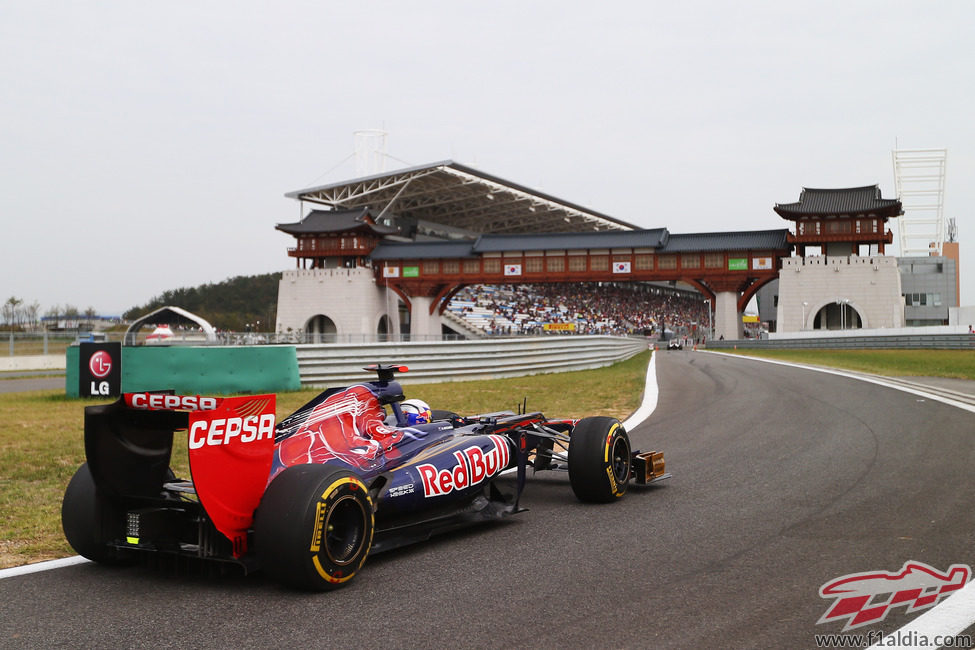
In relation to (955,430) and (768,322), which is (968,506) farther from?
(768,322)

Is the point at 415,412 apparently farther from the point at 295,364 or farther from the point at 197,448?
the point at 295,364

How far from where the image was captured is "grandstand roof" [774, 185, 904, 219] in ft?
188

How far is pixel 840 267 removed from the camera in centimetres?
5841

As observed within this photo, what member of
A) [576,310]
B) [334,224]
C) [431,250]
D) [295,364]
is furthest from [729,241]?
[295,364]

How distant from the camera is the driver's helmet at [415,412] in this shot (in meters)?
6.51

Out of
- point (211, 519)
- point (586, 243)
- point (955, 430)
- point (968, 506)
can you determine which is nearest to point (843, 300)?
point (586, 243)

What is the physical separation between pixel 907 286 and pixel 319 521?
83368mm

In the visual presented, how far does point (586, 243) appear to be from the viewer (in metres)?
65.1

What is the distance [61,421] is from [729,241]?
56406 mm

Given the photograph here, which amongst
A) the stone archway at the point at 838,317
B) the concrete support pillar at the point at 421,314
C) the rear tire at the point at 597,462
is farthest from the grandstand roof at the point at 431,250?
the rear tire at the point at 597,462

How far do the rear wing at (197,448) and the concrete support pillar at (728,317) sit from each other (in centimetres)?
5999

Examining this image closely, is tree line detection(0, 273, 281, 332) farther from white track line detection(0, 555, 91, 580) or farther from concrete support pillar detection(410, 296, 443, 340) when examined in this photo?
white track line detection(0, 555, 91, 580)

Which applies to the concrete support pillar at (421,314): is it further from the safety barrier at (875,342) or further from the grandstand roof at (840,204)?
the grandstand roof at (840,204)

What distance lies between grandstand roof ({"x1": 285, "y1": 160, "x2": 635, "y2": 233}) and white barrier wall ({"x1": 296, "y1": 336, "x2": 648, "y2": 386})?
41586 millimetres
